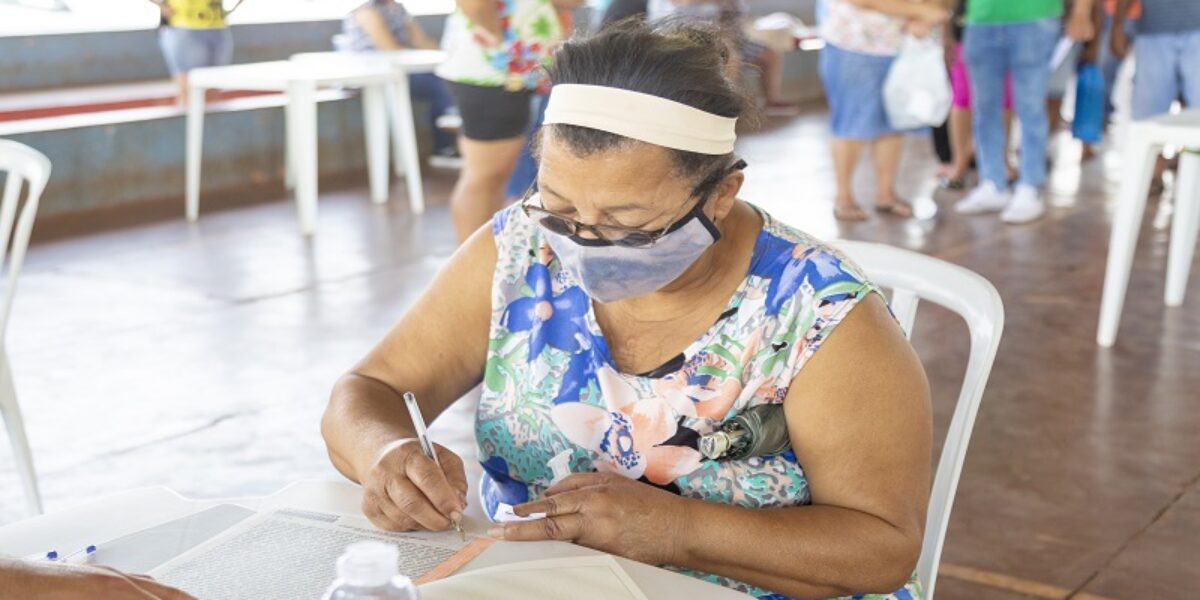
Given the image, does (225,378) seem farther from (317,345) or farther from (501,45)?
(501,45)

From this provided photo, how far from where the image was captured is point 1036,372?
4184 millimetres

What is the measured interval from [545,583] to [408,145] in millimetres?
5948

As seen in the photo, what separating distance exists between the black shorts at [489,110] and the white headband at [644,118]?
290 centimetres

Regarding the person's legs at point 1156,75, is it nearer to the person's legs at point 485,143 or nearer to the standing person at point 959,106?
the standing person at point 959,106

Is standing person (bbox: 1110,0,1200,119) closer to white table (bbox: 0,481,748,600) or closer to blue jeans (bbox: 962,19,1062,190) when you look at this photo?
blue jeans (bbox: 962,19,1062,190)

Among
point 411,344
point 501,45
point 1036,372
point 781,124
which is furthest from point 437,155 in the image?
point 411,344

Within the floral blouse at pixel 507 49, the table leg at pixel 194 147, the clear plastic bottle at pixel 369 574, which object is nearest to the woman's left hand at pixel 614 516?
the clear plastic bottle at pixel 369 574

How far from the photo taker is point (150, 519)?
4.76 ft

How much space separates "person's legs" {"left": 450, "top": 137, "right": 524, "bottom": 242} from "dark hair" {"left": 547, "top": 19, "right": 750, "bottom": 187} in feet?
9.48

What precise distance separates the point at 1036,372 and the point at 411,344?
9.27 feet

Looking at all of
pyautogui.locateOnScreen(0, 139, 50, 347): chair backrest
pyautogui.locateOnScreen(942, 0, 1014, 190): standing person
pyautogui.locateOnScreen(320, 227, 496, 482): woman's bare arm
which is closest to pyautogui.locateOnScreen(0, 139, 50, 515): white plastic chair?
pyautogui.locateOnScreen(0, 139, 50, 347): chair backrest

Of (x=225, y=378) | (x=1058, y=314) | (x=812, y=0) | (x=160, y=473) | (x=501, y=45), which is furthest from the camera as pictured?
(x=812, y=0)

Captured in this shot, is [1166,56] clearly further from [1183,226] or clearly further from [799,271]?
[799,271]

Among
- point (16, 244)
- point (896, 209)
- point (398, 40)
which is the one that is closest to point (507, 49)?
point (16, 244)
